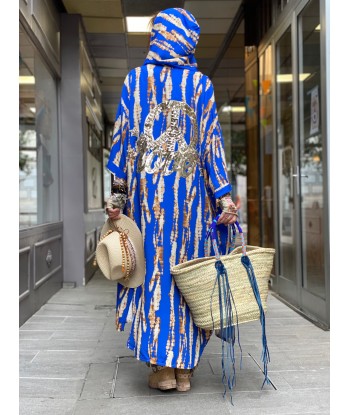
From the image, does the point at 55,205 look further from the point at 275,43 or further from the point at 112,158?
the point at 112,158

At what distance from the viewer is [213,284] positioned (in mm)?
2514

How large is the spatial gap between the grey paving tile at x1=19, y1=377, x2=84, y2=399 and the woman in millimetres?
412

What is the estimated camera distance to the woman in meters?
2.70

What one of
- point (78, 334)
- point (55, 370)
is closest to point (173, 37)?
point (55, 370)

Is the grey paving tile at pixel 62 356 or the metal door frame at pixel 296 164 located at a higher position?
the metal door frame at pixel 296 164

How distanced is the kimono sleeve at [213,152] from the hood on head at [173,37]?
20 centimetres

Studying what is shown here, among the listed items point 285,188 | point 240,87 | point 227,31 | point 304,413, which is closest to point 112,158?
point 304,413

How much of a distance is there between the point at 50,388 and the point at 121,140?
4.30 feet

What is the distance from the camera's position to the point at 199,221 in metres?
2.79

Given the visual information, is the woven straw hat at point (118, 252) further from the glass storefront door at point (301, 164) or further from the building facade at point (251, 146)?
the glass storefront door at point (301, 164)

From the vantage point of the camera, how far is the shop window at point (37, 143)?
17.7 feet

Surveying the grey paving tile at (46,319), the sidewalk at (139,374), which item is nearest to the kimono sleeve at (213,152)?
the sidewalk at (139,374)
